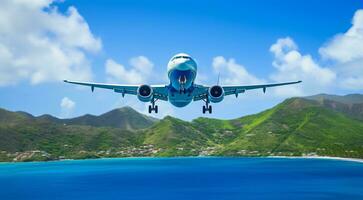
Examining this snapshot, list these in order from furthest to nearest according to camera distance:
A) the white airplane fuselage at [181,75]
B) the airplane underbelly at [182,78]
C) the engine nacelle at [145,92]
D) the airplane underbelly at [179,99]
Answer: the engine nacelle at [145,92] < the airplane underbelly at [179,99] < the airplane underbelly at [182,78] < the white airplane fuselage at [181,75]

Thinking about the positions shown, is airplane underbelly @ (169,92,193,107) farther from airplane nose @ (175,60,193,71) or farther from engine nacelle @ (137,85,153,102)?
airplane nose @ (175,60,193,71)

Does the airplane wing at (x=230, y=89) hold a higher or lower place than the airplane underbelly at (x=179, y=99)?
higher

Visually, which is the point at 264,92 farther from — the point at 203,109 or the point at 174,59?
the point at 174,59

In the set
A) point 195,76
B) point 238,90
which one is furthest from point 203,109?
point 195,76

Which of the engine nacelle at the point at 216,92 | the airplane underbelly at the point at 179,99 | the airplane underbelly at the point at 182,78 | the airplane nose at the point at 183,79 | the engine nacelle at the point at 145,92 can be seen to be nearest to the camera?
the airplane underbelly at the point at 182,78

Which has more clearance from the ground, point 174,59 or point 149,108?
point 174,59

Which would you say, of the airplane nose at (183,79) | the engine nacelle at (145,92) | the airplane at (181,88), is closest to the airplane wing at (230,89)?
the airplane at (181,88)

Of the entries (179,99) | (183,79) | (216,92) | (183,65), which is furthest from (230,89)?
(183,65)

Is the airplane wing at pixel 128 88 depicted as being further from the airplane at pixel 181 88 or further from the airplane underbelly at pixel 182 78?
the airplane underbelly at pixel 182 78
